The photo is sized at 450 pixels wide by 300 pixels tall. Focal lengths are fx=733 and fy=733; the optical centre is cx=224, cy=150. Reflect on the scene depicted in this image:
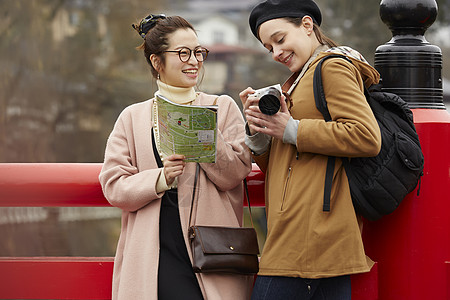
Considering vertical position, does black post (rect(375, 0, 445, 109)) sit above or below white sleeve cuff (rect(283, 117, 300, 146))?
above

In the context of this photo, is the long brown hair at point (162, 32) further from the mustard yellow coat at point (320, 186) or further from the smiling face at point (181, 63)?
the mustard yellow coat at point (320, 186)

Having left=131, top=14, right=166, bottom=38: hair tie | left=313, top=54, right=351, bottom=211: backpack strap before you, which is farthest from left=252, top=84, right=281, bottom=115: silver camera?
left=131, top=14, right=166, bottom=38: hair tie

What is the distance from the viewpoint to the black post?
102 inches

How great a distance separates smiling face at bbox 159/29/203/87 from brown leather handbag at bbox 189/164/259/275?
476 mm

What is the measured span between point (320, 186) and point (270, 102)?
11.9 inches

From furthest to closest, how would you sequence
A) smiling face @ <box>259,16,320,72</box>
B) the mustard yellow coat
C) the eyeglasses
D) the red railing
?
1. the red railing
2. the eyeglasses
3. smiling face @ <box>259,16,320,72</box>
4. the mustard yellow coat

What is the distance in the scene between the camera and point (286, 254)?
2264mm

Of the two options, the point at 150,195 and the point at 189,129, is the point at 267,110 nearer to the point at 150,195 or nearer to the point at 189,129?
the point at 189,129

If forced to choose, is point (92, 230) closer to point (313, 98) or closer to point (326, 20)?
point (326, 20)

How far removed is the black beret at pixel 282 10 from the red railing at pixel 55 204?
60cm

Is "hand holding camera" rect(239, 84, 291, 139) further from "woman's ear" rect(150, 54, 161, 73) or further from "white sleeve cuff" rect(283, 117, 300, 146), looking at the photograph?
"woman's ear" rect(150, 54, 161, 73)

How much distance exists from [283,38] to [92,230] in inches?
622

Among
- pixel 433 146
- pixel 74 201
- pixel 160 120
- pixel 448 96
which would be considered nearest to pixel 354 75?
pixel 433 146

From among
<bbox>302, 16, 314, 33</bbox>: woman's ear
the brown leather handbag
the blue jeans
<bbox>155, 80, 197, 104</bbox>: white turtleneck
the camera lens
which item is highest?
<bbox>302, 16, 314, 33</bbox>: woman's ear
